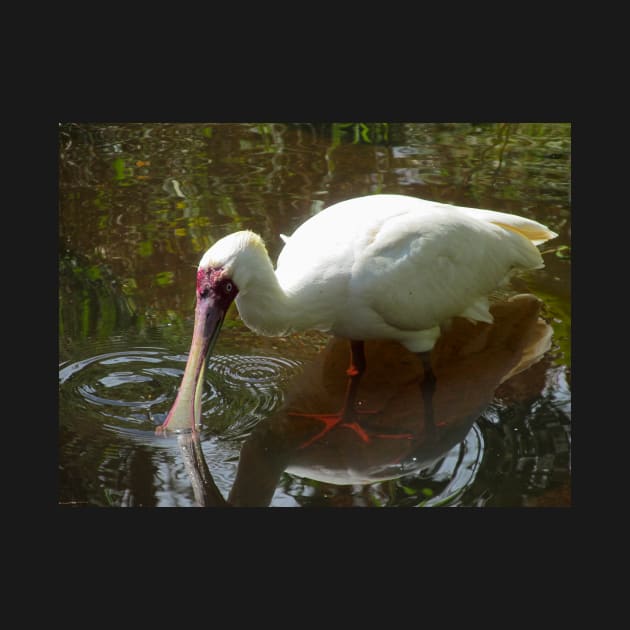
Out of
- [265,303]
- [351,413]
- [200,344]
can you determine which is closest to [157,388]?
[200,344]

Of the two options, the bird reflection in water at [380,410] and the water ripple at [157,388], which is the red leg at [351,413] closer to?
the bird reflection in water at [380,410]

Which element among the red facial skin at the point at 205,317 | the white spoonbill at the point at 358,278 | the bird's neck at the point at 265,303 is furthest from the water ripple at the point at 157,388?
the bird's neck at the point at 265,303

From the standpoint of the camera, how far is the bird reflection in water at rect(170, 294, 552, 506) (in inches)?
228

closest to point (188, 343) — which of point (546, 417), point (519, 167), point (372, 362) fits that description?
point (372, 362)

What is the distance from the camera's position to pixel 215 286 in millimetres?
5617

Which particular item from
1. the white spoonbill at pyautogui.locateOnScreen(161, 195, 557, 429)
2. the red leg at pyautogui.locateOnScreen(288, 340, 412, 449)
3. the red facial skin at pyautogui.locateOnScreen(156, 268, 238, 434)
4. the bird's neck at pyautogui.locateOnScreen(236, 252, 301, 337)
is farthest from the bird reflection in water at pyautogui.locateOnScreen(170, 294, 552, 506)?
the bird's neck at pyautogui.locateOnScreen(236, 252, 301, 337)

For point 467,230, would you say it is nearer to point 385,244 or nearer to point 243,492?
→ point 385,244

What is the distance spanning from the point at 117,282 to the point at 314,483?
2619 millimetres

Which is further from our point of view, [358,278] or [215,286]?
[358,278]

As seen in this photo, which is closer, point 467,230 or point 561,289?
point 467,230

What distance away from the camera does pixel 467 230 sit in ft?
21.4

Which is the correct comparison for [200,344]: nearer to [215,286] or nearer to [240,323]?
[215,286]

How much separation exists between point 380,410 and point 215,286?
1.43m

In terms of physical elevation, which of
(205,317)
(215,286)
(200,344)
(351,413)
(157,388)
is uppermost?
(215,286)
